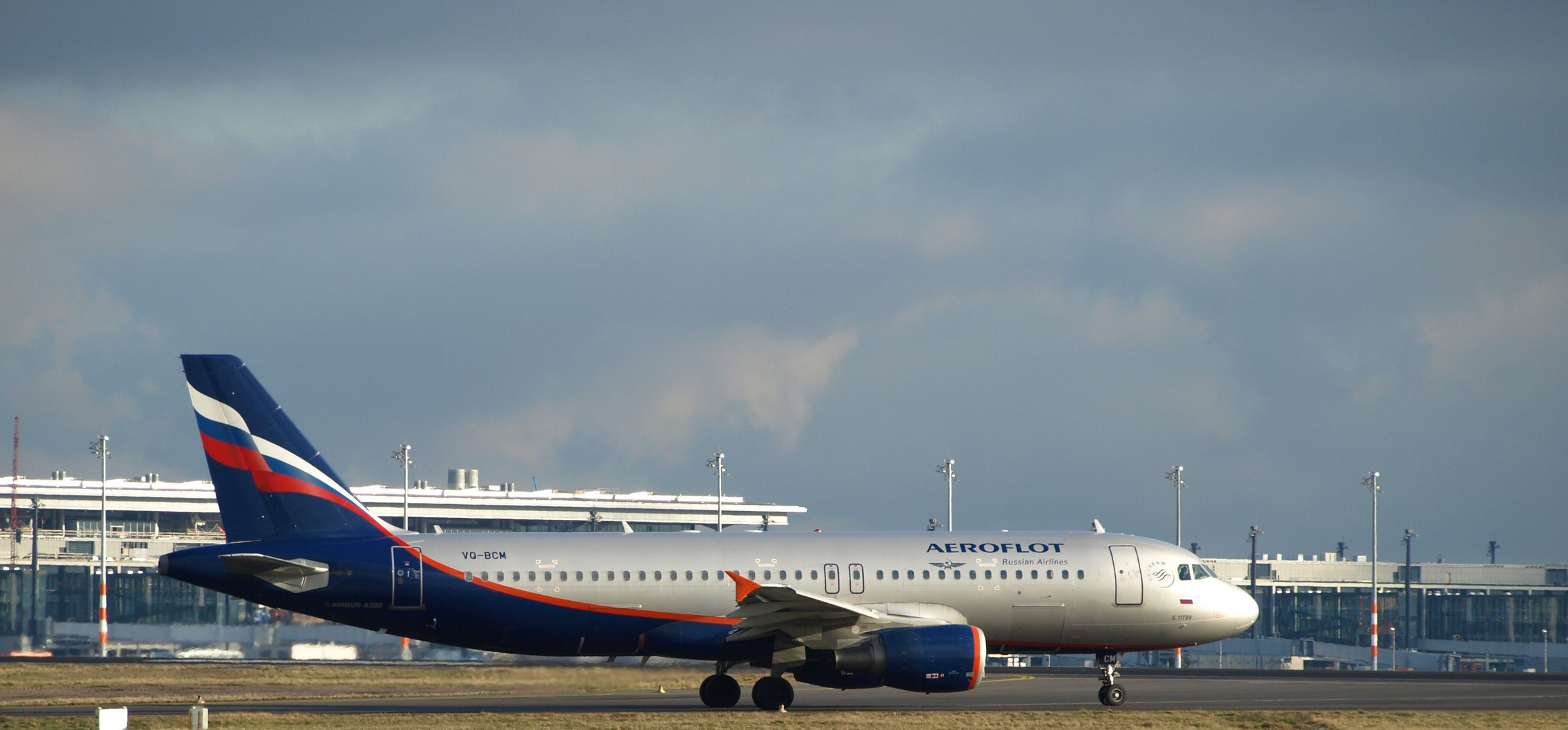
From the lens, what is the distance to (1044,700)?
33.7 m

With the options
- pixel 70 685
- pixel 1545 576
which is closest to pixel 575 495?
pixel 1545 576

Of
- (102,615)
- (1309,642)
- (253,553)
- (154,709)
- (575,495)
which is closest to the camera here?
(253,553)

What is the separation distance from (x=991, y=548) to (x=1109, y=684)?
3733 mm

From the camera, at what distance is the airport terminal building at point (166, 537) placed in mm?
60094

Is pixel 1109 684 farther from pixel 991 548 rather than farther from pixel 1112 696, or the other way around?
pixel 991 548

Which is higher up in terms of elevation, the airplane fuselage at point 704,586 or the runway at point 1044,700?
the airplane fuselage at point 704,586

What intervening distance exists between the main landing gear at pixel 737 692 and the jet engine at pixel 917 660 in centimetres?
135

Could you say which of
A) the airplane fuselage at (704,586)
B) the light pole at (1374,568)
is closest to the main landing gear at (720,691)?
the airplane fuselage at (704,586)

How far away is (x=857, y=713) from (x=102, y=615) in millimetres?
41702

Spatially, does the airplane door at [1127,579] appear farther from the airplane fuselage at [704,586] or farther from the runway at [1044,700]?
the runway at [1044,700]

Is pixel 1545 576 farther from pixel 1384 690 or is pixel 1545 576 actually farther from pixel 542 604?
pixel 542 604

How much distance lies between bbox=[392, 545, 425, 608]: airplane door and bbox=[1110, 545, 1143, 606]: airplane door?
46.8 feet

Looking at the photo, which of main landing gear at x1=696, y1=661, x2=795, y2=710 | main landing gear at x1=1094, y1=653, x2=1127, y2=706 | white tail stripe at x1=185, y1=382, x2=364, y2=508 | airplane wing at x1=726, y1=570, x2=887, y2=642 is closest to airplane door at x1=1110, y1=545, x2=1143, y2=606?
main landing gear at x1=1094, y1=653, x2=1127, y2=706

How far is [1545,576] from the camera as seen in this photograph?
112m
